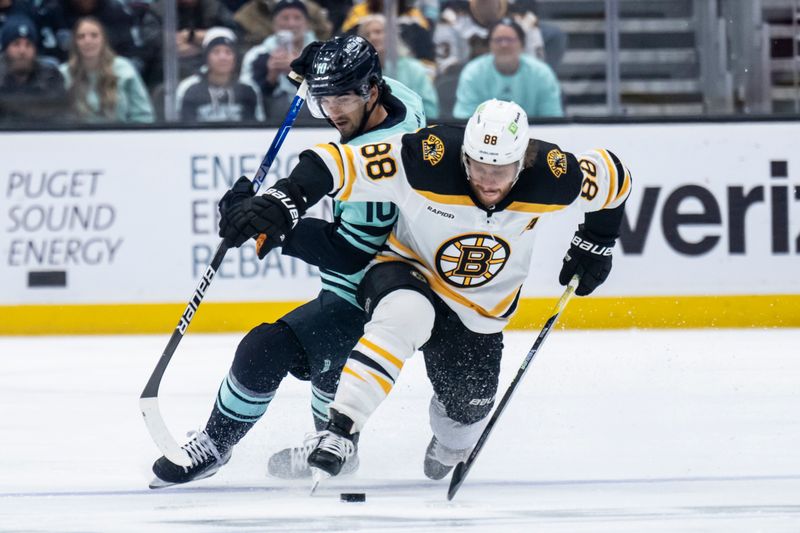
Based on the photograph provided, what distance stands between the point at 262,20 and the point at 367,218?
301cm

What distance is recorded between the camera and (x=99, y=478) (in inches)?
139

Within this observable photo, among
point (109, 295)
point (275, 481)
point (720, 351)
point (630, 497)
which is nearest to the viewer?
point (630, 497)

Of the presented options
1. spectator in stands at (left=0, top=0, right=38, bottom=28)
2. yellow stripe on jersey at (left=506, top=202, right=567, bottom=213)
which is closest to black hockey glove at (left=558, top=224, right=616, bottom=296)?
yellow stripe on jersey at (left=506, top=202, right=567, bottom=213)

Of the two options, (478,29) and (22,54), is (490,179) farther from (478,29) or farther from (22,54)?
(22,54)

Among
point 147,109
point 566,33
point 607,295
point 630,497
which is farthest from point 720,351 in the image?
point 147,109

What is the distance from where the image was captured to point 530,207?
3174mm

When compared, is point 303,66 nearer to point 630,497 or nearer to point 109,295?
point 630,497

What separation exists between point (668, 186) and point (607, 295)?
1.84 ft

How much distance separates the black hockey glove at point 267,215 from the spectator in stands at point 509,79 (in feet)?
10.4

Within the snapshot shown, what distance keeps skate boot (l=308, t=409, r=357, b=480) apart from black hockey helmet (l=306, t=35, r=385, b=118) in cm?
81

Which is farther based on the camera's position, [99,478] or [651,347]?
[651,347]

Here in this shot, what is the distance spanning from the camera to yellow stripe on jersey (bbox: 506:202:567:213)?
315cm

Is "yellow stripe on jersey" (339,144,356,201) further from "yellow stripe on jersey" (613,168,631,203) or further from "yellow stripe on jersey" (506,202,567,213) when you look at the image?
"yellow stripe on jersey" (613,168,631,203)

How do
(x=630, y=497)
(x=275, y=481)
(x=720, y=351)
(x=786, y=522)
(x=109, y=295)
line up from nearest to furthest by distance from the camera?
(x=786, y=522)
(x=630, y=497)
(x=275, y=481)
(x=720, y=351)
(x=109, y=295)
